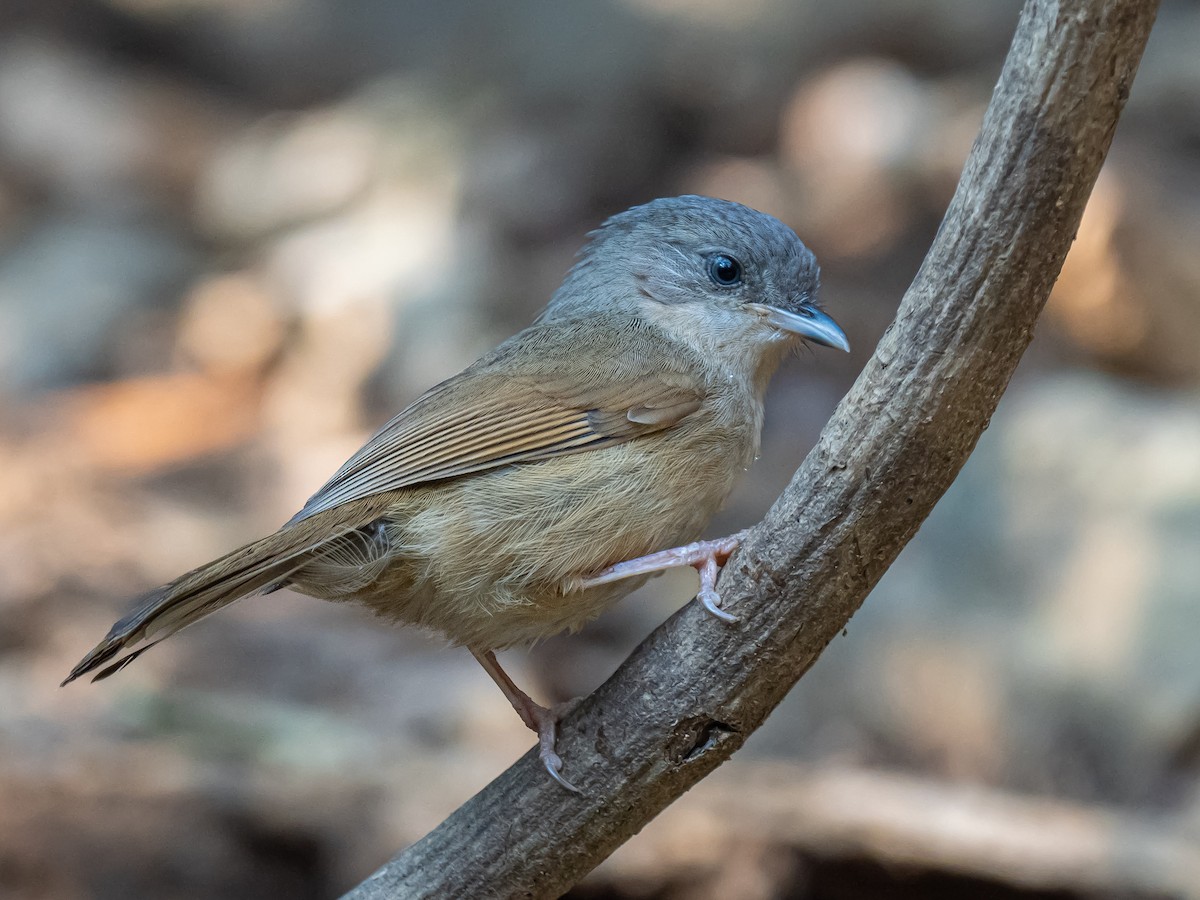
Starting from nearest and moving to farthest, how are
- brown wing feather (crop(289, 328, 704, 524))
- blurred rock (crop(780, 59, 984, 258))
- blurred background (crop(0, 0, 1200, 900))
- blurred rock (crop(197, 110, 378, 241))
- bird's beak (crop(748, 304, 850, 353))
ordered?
brown wing feather (crop(289, 328, 704, 524)) → bird's beak (crop(748, 304, 850, 353)) → blurred background (crop(0, 0, 1200, 900)) → blurred rock (crop(780, 59, 984, 258)) → blurred rock (crop(197, 110, 378, 241))

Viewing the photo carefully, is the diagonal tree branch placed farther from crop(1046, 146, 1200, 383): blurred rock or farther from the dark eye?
crop(1046, 146, 1200, 383): blurred rock

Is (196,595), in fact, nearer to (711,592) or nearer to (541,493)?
(541,493)

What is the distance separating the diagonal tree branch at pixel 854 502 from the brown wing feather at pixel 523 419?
63 centimetres

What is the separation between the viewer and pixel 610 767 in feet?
10.3

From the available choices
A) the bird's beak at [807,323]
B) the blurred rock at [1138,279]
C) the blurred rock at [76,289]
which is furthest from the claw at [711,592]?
the blurred rock at [76,289]

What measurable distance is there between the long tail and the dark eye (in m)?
1.51

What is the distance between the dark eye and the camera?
386 centimetres

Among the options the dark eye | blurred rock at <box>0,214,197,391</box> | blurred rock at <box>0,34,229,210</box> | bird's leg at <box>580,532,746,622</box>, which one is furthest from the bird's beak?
blurred rock at <box>0,34,229,210</box>

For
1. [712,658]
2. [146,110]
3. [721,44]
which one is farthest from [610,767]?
[146,110]

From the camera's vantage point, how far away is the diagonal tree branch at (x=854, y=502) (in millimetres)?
2250

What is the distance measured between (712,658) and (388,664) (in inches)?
166

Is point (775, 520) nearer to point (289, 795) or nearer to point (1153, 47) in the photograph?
point (289, 795)

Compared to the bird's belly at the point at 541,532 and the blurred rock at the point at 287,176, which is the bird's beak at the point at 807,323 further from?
the blurred rock at the point at 287,176

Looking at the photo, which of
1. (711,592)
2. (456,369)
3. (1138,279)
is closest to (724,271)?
(711,592)
